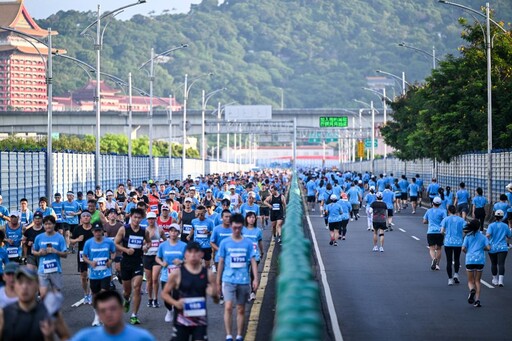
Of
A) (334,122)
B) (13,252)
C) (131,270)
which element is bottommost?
(131,270)

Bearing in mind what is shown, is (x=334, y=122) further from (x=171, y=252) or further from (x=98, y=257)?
(x=171, y=252)

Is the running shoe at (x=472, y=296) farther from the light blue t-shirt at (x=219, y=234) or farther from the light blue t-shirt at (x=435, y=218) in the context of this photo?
the light blue t-shirt at (x=435, y=218)

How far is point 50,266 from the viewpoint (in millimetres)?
17703

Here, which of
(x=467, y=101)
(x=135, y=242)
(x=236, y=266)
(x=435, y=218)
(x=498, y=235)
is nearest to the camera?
(x=236, y=266)

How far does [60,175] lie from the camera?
155 feet

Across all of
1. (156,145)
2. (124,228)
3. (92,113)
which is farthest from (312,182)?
(156,145)

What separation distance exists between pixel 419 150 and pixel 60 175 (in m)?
31.7

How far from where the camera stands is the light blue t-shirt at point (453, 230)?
882 inches

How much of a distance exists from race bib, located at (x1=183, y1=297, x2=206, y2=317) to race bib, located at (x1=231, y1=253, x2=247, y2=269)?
3.13m

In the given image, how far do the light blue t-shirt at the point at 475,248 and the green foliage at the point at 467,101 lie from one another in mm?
29538

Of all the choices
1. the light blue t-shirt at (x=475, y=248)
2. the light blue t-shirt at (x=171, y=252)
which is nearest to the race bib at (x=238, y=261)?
the light blue t-shirt at (x=171, y=252)

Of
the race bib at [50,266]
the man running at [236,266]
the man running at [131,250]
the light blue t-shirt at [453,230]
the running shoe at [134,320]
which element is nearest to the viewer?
the man running at [236,266]

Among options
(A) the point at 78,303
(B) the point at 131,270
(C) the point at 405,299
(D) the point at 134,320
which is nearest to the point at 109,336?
(D) the point at 134,320

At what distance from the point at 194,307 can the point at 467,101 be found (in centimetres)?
4291
